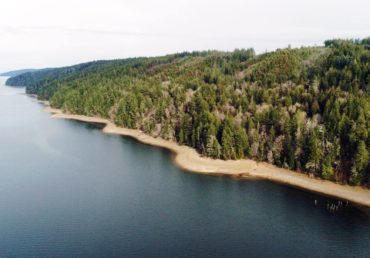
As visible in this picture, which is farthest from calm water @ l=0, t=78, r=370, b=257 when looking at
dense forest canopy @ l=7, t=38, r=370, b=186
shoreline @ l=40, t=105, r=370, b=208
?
dense forest canopy @ l=7, t=38, r=370, b=186

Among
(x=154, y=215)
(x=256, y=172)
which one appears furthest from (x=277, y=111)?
(x=154, y=215)

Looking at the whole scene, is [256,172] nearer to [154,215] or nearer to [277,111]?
[277,111]

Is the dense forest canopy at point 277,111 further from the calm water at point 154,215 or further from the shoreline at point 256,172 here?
the calm water at point 154,215

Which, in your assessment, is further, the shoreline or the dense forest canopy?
the dense forest canopy

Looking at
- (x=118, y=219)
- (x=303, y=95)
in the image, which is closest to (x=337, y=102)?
(x=303, y=95)

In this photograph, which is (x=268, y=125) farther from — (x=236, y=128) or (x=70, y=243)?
(x=70, y=243)

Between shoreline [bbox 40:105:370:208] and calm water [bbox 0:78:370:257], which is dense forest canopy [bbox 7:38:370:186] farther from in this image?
calm water [bbox 0:78:370:257]
